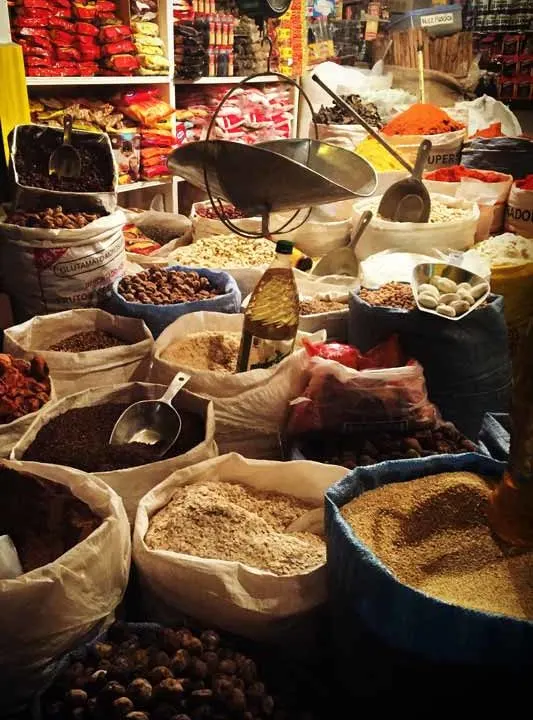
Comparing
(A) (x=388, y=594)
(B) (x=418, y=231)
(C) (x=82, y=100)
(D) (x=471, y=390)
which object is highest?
(C) (x=82, y=100)

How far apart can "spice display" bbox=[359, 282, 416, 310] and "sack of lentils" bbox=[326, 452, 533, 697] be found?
2.24ft

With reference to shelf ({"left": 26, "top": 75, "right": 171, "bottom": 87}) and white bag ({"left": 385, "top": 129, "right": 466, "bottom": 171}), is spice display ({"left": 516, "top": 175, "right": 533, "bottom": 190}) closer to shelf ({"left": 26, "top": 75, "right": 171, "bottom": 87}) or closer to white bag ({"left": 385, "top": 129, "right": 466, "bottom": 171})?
white bag ({"left": 385, "top": 129, "right": 466, "bottom": 171})

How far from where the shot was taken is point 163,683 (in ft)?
2.70

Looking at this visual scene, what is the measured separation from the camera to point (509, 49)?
5551mm

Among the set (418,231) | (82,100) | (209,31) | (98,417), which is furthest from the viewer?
(209,31)

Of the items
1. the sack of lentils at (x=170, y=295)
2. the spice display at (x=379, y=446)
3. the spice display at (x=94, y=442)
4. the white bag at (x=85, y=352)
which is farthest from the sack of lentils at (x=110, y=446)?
the sack of lentils at (x=170, y=295)

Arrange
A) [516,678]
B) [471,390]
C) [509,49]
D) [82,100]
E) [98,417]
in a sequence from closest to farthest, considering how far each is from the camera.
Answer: [516,678]
[98,417]
[471,390]
[82,100]
[509,49]

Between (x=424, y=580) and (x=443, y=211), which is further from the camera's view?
(x=443, y=211)

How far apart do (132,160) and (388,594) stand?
3170mm

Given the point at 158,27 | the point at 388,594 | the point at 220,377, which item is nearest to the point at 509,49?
the point at 158,27

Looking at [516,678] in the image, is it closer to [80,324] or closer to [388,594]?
[388,594]

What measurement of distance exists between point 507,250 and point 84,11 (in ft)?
7.77

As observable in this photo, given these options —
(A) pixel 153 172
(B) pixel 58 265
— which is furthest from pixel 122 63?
(B) pixel 58 265

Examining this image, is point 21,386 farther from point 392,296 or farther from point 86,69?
point 86,69
